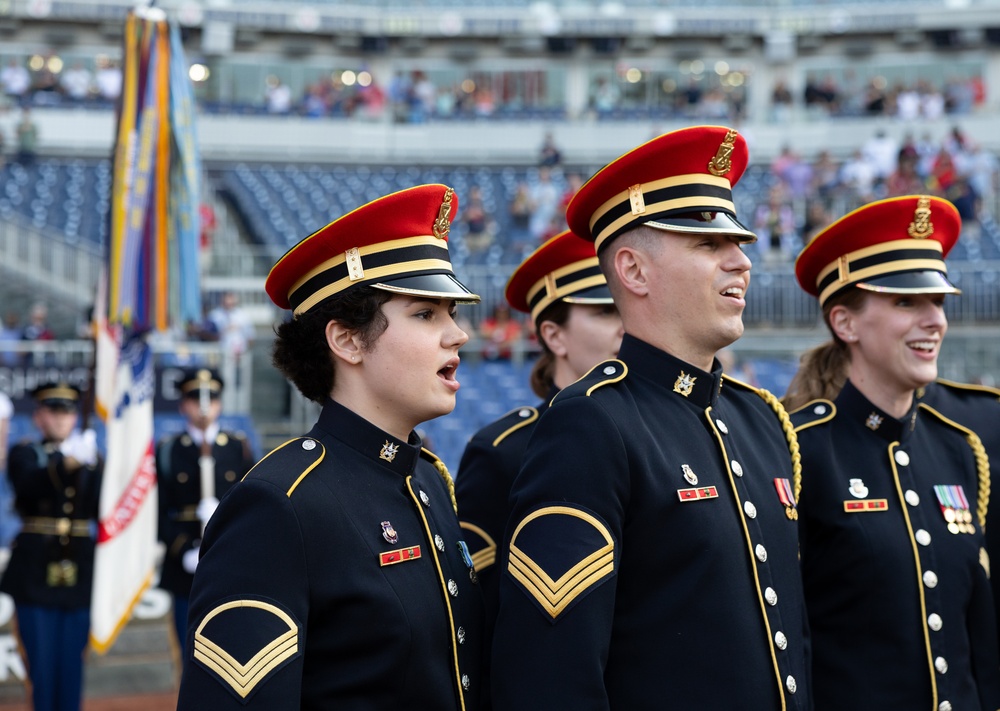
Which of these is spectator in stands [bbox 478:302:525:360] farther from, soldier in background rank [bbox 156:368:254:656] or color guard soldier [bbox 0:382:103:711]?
color guard soldier [bbox 0:382:103:711]

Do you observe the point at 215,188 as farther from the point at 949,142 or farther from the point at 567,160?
the point at 949,142

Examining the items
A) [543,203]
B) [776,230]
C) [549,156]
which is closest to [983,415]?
[776,230]

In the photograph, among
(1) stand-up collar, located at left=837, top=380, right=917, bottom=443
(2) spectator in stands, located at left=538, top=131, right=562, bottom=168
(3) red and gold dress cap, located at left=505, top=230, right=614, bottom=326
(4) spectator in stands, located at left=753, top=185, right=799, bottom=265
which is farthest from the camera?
(2) spectator in stands, located at left=538, top=131, right=562, bottom=168

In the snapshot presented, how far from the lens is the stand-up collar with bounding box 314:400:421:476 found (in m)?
2.55

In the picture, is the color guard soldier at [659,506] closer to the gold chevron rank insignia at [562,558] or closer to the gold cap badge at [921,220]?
the gold chevron rank insignia at [562,558]

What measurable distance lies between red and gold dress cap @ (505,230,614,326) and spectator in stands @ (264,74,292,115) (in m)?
22.4

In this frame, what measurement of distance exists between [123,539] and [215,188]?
16.0 meters

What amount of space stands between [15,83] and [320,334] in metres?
25.4

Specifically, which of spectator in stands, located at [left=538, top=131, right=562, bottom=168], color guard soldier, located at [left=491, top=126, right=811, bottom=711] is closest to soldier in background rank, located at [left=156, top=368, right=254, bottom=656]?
color guard soldier, located at [left=491, top=126, right=811, bottom=711]

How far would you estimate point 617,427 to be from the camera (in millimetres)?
2475

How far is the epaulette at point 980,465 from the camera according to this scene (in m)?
3.38

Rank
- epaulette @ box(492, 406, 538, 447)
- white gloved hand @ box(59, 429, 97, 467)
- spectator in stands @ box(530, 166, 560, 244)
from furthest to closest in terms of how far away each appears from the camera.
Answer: spectator in stands @ box(530, 166, 560, 244) → white gloved hand @ box(59, 429, 97, 467) → epaulette @ box(492, 406, 538, 447)

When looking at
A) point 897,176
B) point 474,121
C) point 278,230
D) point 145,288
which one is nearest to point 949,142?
point 897,176

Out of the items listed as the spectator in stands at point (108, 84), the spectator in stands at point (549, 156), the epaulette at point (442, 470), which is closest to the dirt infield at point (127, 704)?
the epaulette at point (442, 470)
